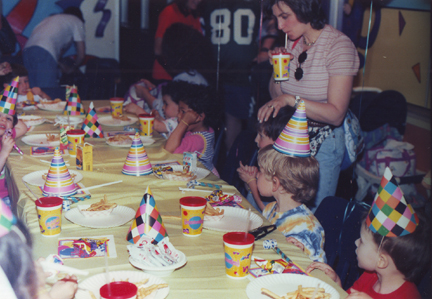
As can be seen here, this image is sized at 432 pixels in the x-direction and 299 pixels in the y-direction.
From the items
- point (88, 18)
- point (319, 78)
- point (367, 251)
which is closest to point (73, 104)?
point (319, 78)

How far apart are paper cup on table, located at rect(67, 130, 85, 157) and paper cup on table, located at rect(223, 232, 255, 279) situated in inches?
54.3

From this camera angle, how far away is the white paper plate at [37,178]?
1.92 metres

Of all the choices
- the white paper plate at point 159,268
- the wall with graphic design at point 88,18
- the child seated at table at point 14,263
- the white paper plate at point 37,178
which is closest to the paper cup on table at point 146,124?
the white paper plate at point 37,178

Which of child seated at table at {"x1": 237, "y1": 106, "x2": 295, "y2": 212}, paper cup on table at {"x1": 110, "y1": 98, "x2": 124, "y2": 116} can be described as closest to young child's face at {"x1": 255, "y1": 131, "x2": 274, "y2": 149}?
child seated at table at {"x1": 237, "y1": 106, "x2": 295, "y2": 212}

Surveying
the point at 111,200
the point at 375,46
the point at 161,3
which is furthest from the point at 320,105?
the point at 161,3

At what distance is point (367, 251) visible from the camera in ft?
4.67

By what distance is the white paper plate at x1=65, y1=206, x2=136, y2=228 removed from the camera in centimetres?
151

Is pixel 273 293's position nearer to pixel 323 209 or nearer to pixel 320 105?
pixel 323 209

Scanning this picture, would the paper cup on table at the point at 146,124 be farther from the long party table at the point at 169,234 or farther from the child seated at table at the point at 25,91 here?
the child seated at table at the point at 25,91

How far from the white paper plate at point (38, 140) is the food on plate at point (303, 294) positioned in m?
1.83

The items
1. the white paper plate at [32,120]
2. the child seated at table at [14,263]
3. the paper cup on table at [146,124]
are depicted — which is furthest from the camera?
the white paper plate at [32,120]

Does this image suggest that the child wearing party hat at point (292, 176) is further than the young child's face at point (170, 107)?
No

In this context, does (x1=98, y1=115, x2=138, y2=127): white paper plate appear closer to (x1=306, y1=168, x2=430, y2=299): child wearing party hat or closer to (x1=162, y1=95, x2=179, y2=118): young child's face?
(x1=162, y1=95, x2=179, y2=118): young child's face

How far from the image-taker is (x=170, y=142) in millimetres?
2580
